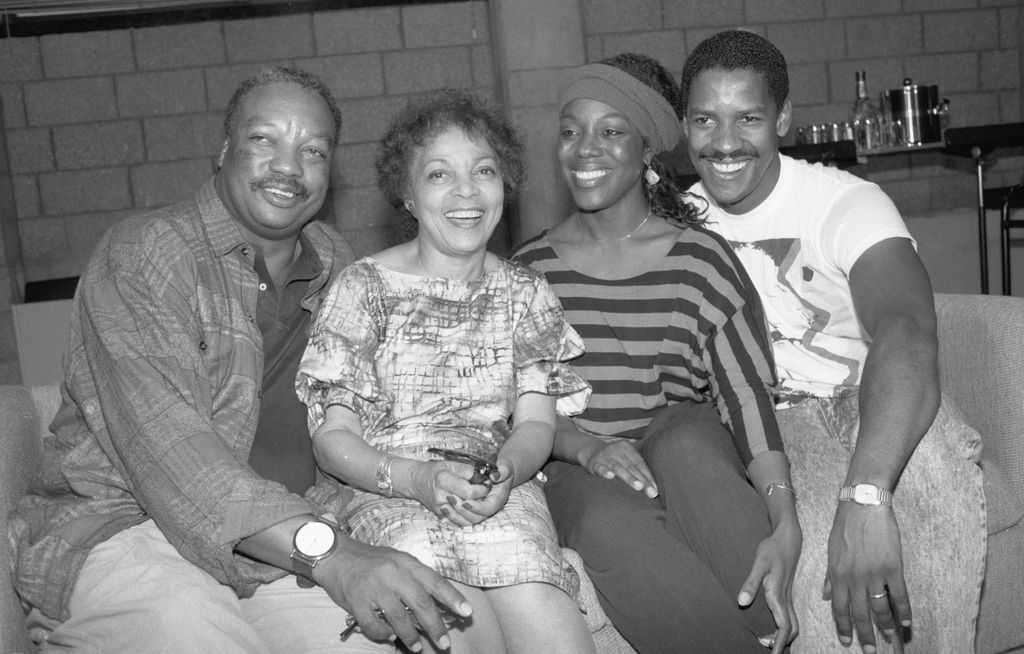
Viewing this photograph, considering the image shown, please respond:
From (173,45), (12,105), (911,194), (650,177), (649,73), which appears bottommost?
(911,194)

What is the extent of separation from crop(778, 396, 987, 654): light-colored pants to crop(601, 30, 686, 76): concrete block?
376cm

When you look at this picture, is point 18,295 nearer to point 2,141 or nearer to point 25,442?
point 2,141

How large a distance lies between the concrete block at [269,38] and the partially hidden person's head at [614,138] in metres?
3.19

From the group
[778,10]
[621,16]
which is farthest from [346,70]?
[778,10]

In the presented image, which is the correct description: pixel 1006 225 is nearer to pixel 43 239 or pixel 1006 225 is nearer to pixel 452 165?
pixel 452 165

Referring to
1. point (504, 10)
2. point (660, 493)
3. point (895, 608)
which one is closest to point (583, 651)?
point (660, 493)

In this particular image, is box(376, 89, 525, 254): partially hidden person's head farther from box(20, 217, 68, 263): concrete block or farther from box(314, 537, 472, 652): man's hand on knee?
box(20, 217, 68, 263): concrete block

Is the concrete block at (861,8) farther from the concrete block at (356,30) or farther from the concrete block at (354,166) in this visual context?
the concrete block at (354,166)

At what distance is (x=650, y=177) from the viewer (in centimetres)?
245

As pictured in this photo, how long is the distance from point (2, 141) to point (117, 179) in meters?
0.56

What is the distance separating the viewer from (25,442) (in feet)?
6.95

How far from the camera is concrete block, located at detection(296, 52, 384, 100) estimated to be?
531 centimetres

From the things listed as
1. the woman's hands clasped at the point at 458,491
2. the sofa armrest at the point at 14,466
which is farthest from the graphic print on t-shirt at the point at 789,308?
the sofa armrest at the point at 14,466

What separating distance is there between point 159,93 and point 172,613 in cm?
405
